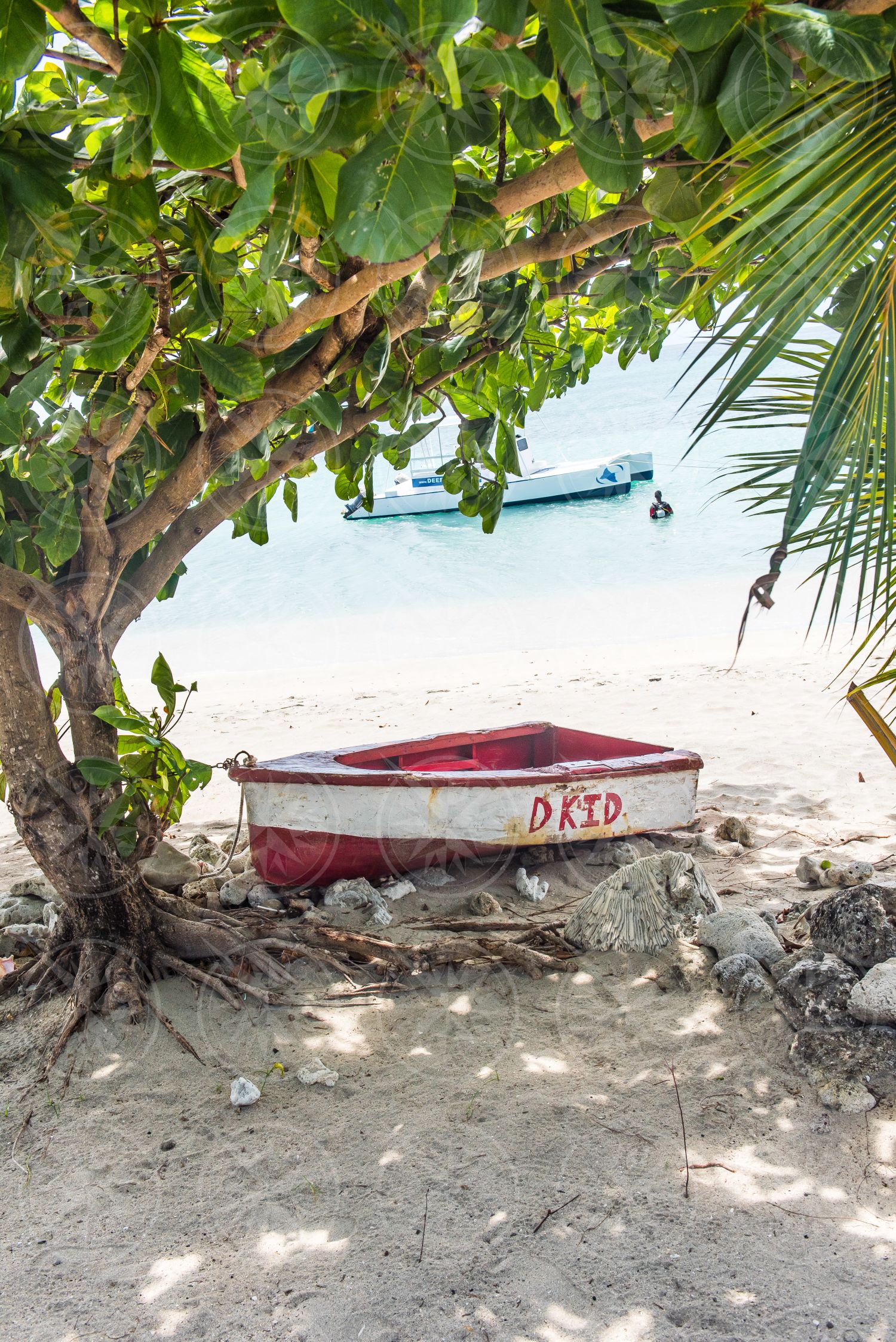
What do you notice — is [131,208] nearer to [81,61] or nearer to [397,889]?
[81,61]

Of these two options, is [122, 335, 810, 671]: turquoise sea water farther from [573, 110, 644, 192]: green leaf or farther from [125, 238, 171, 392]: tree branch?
[573, 110, 644, 192]: green leaf

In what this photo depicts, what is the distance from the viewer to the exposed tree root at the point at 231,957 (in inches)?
131

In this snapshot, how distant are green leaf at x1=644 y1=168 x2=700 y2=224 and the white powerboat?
76.5 feet

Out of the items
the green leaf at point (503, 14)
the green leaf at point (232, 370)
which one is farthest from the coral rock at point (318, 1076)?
the green leaf at point (503, 14)

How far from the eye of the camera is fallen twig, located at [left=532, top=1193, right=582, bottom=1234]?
7.50 ft

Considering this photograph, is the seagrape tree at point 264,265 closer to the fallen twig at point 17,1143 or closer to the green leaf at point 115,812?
the green leaf at point 115,812

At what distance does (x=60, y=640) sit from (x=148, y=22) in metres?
2.26

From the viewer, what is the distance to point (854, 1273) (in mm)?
2066

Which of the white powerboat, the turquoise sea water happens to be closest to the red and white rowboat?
the turquoise sea water

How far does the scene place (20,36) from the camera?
1317mm

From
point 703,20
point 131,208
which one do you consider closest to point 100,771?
point 131,208

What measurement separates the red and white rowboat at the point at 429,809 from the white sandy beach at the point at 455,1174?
14.6 inches

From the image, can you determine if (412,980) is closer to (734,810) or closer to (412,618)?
(734,810)

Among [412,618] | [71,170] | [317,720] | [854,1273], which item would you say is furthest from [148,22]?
[412,618]
